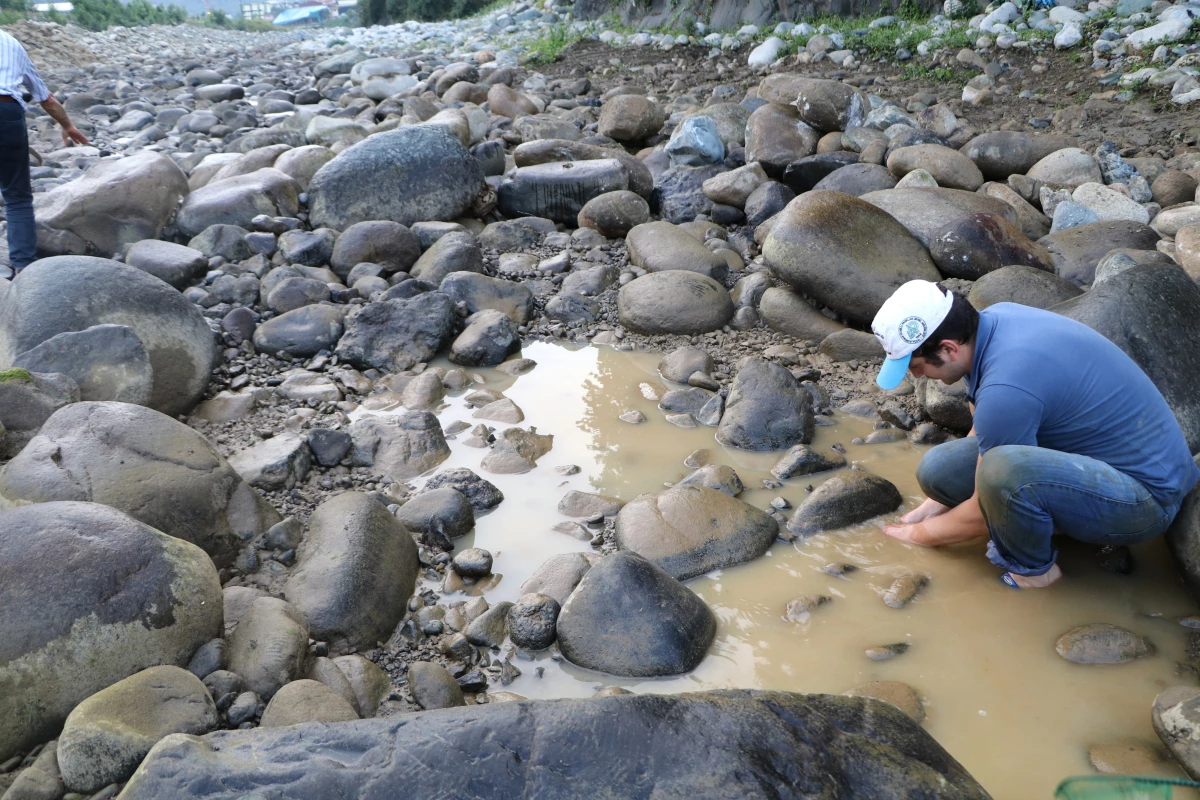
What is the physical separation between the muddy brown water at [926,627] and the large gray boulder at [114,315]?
1804mm

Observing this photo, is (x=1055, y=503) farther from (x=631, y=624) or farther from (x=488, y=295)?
(x=488, y=295)

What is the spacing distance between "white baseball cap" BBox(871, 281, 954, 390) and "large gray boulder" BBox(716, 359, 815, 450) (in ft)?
4.13

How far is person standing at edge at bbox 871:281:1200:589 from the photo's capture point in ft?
10.5

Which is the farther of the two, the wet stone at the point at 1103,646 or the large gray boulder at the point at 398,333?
the large gray boulder at the point at 398,333

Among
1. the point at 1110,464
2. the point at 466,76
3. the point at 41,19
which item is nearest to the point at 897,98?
the point at 466,76

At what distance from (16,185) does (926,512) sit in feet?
21.2

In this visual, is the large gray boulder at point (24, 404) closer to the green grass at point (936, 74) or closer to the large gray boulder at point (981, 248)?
the large gray boulder at point (981, 248)

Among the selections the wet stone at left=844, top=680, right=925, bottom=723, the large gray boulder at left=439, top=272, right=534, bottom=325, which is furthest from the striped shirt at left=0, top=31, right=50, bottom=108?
the wet stone at left=844, top=680, right=925, bottom=723

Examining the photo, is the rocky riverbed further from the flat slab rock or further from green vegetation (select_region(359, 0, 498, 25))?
green vegetation (select_region(359, 0, 498, 25))

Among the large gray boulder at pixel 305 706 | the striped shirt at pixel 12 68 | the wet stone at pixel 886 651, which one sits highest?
the striped shirt at pixel 12 68

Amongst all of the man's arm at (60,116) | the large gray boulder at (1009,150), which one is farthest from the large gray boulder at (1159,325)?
the man's arm at (60,116)

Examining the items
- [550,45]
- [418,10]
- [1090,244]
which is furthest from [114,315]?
[418,10]

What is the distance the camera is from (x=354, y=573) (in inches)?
135

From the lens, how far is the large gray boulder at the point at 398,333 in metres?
5.54
